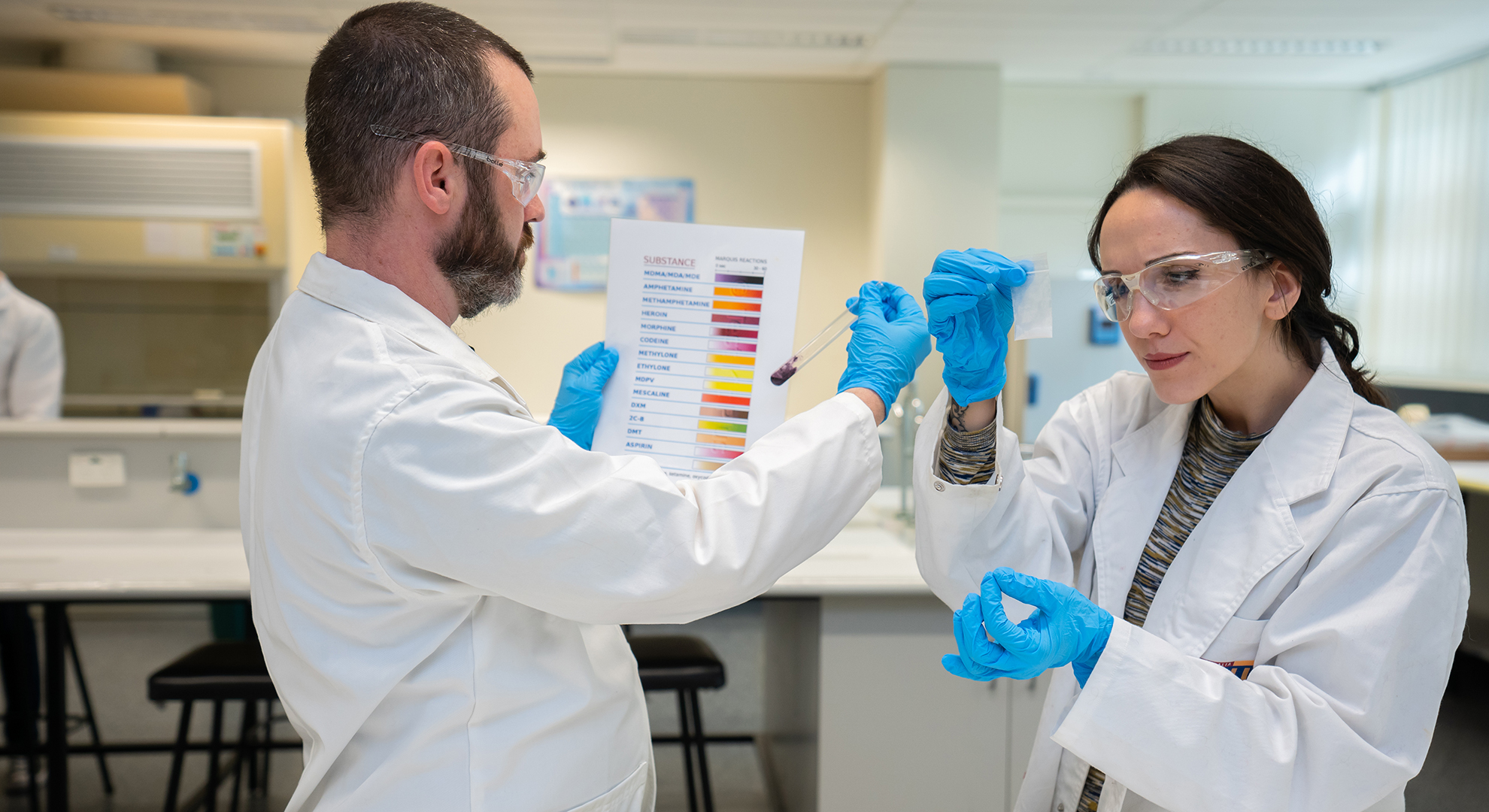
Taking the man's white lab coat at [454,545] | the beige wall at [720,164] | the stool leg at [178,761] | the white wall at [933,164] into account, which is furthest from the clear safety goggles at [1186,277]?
the beige wall at [720,164]

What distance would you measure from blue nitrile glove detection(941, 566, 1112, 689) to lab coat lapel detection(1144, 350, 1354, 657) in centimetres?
16

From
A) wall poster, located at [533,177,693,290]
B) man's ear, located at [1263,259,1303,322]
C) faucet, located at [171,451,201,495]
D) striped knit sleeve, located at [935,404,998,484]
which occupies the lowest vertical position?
faucet, located at [171,451,201,495]

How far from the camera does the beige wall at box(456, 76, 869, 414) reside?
4.89 m

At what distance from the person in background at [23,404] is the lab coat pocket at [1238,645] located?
314 centimetres

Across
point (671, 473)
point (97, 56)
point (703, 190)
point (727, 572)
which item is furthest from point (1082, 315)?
point (97, 56)

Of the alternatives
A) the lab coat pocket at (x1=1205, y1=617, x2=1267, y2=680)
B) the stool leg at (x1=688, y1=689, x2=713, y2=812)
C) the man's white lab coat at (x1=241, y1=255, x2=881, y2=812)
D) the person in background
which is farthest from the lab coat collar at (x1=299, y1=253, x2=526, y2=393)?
the person in background

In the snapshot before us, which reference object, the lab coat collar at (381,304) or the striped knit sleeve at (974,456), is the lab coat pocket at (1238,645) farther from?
the lab coat collar at (381,304)

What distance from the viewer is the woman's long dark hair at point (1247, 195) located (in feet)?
3.25

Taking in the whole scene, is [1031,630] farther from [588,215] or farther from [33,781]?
[588,215]

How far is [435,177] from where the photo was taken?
1015 millimetres

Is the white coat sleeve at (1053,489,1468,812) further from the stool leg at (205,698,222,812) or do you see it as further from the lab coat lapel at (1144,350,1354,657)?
the stool leg at (205,698,222,812)

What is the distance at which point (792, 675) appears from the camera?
2.50m

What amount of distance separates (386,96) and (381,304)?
0.73ft

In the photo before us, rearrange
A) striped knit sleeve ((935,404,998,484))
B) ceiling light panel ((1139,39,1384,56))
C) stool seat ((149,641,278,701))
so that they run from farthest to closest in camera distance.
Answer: ceiling light panel ((1139,39,1384,56)) → stool seat ((149,641,278,701)) → striped knit sleeve ((935,404,998,484))
